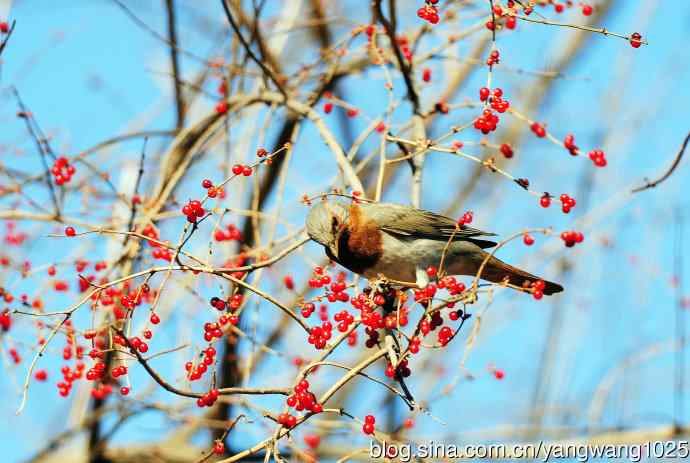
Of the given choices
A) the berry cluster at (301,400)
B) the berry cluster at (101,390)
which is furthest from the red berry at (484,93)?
the berry cluster at (101,390)

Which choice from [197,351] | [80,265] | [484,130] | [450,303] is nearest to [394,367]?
[450,303]

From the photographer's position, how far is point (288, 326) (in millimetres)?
8375

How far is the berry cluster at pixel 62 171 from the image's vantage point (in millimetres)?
4988

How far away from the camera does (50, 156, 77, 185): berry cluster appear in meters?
4.99

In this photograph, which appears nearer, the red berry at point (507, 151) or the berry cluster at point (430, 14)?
the berry cluster at point (430, 14)

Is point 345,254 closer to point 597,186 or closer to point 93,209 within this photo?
point 93,209

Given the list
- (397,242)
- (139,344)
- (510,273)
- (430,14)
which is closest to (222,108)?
(397,242)

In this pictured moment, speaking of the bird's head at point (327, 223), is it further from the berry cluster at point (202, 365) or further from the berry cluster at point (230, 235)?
the berry cluster at point (202, 365)

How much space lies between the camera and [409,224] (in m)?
5.21

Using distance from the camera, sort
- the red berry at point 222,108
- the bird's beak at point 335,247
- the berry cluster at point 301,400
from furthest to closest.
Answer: the red berry at point 222,108
the bird's beak at point 335,247
the berry cluster at point 301,400

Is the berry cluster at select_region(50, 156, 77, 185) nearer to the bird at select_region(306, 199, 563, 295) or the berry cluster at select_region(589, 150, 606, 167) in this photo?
the bird at select_region(306, 199, 563, 295)

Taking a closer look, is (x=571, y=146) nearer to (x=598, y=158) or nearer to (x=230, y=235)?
(x=598, y=158)

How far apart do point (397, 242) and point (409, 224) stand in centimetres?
16

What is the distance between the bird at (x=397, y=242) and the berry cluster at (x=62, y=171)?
150 cm
